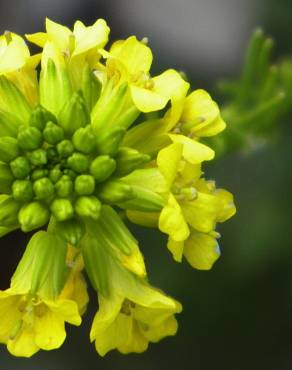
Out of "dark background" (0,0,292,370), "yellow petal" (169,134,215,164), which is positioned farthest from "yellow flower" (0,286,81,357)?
"dark background" (0,0,292,370)

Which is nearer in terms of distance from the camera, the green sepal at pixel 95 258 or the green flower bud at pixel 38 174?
the green flower bud at pixel 38 174

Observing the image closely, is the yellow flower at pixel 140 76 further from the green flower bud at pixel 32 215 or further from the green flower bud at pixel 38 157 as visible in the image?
the green flower bud at pixel 32 215

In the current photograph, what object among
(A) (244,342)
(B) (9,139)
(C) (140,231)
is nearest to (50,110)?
(B) (9,139)

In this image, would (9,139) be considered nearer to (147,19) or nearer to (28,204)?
(28,204)

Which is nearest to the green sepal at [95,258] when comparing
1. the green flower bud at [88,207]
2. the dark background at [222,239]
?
the green flower bud at [88,207]

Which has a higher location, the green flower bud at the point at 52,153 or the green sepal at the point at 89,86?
the green sepal at the point at 89,86

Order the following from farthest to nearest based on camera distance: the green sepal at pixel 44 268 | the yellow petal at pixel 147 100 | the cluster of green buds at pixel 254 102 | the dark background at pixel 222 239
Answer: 1. the dark background at pixel 222 239
2. the cluster of green buds at pixel 254 102
3. the green sepal at pixel 44 268
4. the yellow petal at pixel 147 100

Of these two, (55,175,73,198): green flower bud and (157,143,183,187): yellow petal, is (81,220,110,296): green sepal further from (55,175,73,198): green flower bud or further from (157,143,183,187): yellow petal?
(157,143,183,187): yellow petal
